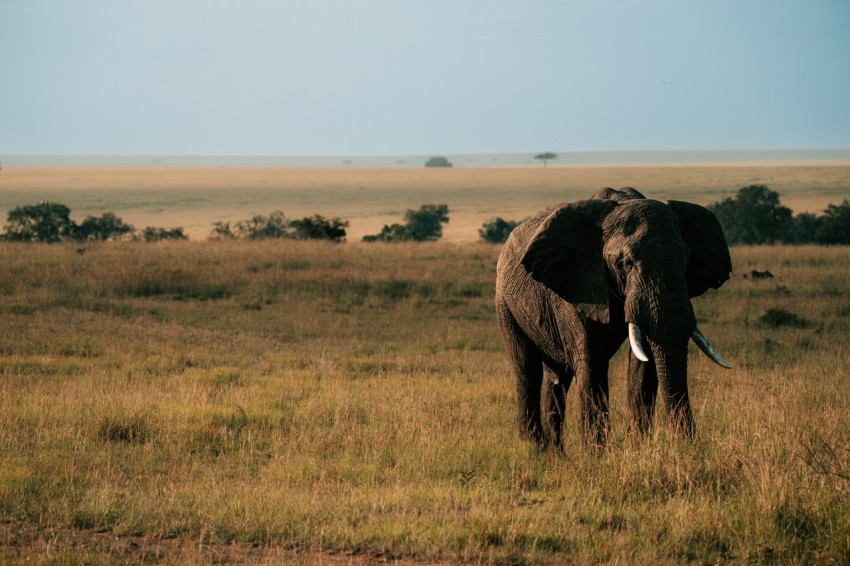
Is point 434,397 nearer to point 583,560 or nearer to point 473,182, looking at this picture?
point 583,560

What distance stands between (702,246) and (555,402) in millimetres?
2007

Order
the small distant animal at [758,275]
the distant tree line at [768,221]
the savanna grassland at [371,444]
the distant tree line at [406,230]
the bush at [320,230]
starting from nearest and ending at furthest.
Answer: the savanna grassland at [371,444] < the small distant animal at [758,275] < the bush at [320,230] < the distant tree line at [406,230] < the distant tree line at [768,221]

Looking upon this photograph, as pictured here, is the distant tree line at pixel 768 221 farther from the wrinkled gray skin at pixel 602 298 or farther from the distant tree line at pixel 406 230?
the wrinkled gray skin at pixel 602 298

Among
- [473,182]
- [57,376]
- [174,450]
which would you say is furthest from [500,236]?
[473,182]

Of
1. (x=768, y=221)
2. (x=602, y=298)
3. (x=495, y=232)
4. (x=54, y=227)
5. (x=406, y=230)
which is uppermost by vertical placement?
(x=602, y=298)

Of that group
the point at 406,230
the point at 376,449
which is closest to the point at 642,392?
the point at 376,449

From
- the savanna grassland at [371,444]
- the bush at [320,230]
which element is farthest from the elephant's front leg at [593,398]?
the bush at [320,230]

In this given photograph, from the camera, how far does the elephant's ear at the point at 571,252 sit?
8.77m

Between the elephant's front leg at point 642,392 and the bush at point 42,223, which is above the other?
the elephant's front leg at point 642,392

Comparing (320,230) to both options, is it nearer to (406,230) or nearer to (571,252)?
(406,230)

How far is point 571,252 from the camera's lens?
8938mm

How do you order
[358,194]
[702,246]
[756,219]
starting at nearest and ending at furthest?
[702,246], [756,219], [358,194]

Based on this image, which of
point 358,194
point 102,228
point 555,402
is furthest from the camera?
point 358,194

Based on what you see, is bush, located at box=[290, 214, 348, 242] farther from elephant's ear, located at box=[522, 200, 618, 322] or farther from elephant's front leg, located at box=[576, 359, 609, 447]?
elephant's front leg, located at box=[576, 359, 609, 447]
